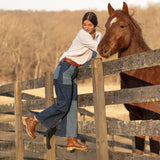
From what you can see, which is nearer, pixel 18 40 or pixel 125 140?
pixel 125 140

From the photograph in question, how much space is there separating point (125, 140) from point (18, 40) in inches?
1946

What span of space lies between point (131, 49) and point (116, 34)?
35 centimetres

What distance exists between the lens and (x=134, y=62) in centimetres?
445

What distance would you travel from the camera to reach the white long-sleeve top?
16.7ft

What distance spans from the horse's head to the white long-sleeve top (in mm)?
210

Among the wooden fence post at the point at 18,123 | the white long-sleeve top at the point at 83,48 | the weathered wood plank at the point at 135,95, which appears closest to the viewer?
the weathered wood plank at the point at 135,95

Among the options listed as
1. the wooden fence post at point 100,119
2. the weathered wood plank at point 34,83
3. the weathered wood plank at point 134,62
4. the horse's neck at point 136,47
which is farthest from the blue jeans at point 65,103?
the weathered wood plank at point 34,83

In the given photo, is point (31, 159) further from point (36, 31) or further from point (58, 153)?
point (36, 31)

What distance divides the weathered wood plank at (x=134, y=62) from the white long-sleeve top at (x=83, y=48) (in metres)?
0.42

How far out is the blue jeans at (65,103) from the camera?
17.4 feet

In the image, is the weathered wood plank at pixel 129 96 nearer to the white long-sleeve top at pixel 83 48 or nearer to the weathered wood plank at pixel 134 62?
the weathered wood plank at pixel 134 62

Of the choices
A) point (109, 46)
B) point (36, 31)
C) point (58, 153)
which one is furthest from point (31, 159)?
point (36, 31)

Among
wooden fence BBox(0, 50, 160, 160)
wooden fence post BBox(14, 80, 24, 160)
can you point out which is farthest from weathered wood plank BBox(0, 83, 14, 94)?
wooden fence BBox(0, 50, 160, 160)

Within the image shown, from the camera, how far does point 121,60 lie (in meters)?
4.64
